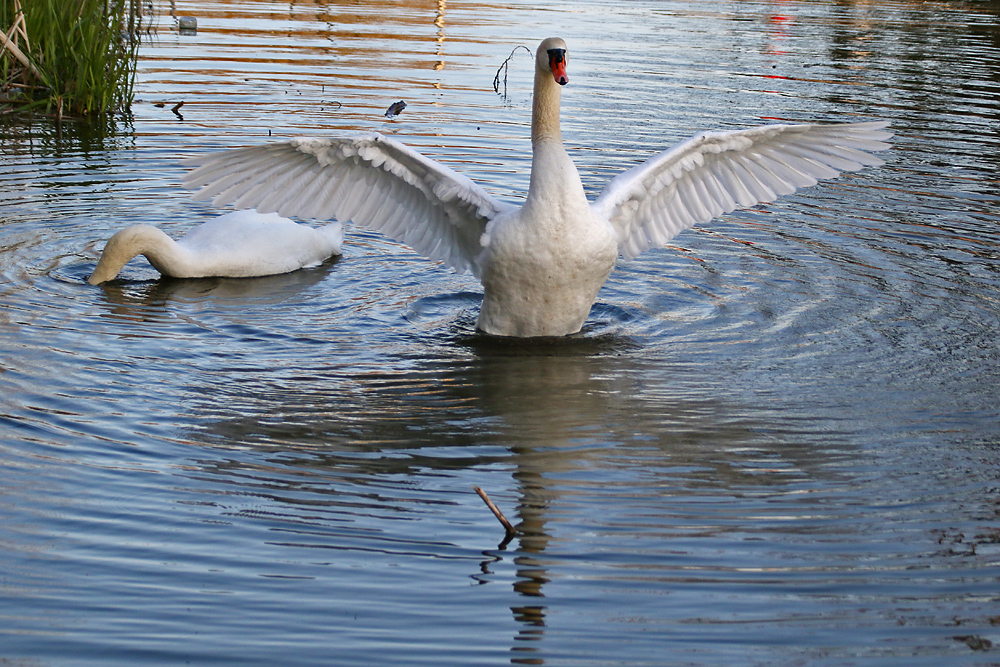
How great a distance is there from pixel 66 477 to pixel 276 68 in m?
12.0

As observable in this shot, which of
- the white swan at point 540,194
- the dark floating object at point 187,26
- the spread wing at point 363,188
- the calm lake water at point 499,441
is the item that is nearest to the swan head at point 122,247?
the calm lake water at point 499,441

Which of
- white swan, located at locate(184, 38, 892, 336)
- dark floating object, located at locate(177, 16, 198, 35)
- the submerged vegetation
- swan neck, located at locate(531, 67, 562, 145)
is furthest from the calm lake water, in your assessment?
dark floating object, located at locate(177, 16, 198, 35)

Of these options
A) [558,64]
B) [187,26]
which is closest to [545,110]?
[558,64]

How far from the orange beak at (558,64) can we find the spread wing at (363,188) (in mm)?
827

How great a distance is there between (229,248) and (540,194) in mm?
2850

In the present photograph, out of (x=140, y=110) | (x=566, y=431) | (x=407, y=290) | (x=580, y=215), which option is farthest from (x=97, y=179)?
(x=566, y=431)

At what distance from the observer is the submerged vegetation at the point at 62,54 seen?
1136 centimetres

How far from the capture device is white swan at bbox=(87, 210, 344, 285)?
25.4 feet

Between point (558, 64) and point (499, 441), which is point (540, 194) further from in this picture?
point (499, 441)

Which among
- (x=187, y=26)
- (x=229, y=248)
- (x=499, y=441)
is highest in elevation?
(x=187, y=26)

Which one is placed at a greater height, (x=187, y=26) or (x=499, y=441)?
(x=187, y=26)

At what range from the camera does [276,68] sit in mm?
15867

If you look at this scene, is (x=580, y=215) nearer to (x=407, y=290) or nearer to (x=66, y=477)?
(x=407, y=290)

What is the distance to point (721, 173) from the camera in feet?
24.4
